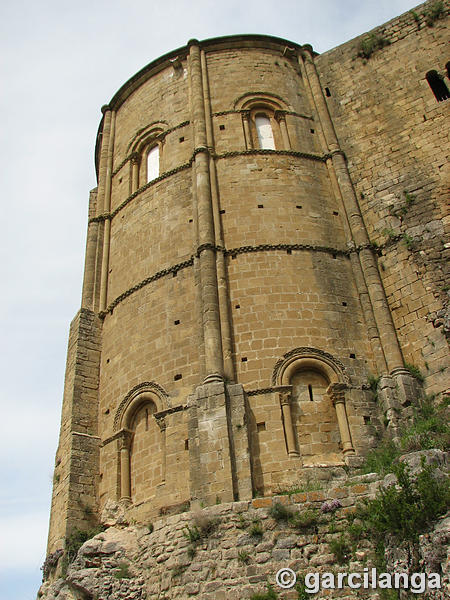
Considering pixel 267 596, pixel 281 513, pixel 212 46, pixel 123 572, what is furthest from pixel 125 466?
pixel 212 46

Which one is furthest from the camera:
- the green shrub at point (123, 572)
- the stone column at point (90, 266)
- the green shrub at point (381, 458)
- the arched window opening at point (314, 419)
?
the stone column at point (90, 266)

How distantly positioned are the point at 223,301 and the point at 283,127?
608cm

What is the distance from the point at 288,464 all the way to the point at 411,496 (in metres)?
2.70

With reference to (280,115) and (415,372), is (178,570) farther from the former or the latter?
(280,115)

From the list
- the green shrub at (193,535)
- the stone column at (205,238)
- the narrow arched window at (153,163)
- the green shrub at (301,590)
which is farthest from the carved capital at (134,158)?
the green shrub at (301,590)

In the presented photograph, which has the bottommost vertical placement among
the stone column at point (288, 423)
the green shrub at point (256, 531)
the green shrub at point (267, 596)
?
the green shrub at point (267, 596)

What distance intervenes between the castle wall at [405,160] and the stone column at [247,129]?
2.47 meters

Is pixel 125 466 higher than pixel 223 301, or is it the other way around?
pixel 223 301

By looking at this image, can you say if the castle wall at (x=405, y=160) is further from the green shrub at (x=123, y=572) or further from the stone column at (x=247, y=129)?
the green shrub at (x=123, y=572)

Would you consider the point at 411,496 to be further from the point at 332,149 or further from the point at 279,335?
the point at 332,149

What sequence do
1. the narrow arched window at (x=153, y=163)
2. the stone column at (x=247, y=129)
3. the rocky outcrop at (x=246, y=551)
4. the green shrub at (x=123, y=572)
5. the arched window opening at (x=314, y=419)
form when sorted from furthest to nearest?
the narrow arched window at (x=153, y=163)
the stone column at (x=247, y=129)
the arched window opening at (x=314, y=419)
the green shrub at (x=123, y=572)
the rocky outcrop at (x=246, y=551)

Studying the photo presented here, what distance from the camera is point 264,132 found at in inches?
669

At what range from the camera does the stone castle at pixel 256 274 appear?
1192 cm

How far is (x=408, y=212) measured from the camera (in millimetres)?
14852
